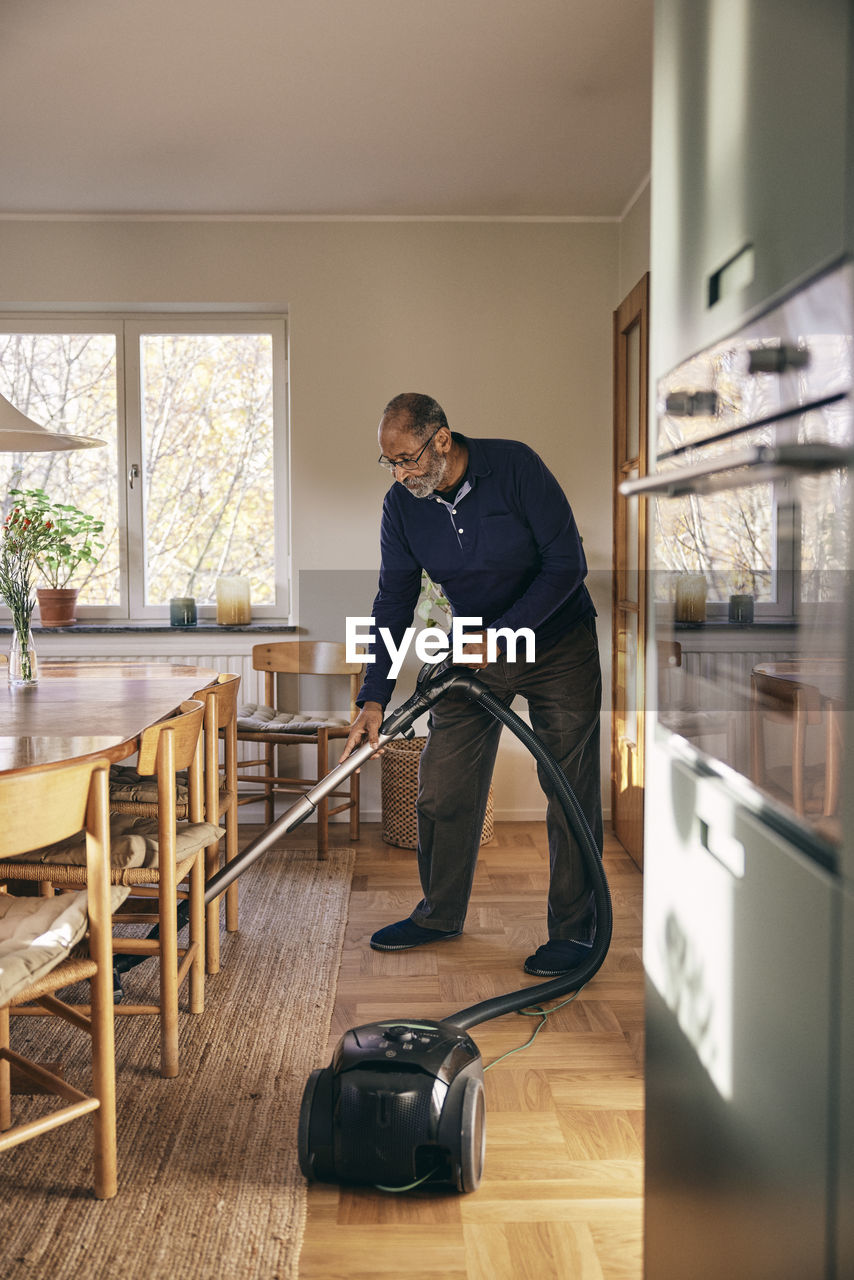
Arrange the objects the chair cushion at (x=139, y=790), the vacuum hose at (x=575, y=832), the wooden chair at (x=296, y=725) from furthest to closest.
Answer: the wooden chair at (x=296, y=725) < the chair cushion at (x=139, y=790) < the vacuum hose at (x=575, y=832)

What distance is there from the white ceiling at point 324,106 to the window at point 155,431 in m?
0.52

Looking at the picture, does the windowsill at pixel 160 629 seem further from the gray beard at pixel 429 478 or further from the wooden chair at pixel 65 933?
the wooden chair at pixel 65 933

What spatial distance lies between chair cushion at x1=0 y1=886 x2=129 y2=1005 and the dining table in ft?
0.76

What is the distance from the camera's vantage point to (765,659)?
0.99m

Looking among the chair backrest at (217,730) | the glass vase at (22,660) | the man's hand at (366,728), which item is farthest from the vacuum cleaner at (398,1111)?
the glass vase at (22,660)

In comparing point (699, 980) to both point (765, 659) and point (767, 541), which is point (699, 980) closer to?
point (765, 659)

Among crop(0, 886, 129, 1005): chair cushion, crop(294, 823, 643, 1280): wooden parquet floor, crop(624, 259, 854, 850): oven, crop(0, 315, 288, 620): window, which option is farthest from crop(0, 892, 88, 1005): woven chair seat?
crop(0, 315, 288, 620): window

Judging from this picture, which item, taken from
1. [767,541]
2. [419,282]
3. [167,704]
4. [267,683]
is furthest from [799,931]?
[419,282]

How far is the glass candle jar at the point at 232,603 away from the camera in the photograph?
4.21 m

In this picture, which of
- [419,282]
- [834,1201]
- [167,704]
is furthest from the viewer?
[419,282]

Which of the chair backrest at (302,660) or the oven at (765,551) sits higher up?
the oven at (765,551)

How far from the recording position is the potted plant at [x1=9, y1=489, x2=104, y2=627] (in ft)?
13.7

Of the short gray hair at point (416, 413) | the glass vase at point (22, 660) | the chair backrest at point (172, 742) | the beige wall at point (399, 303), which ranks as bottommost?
the chair backrest at point (172, 742)

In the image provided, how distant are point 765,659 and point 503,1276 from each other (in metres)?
1.09
